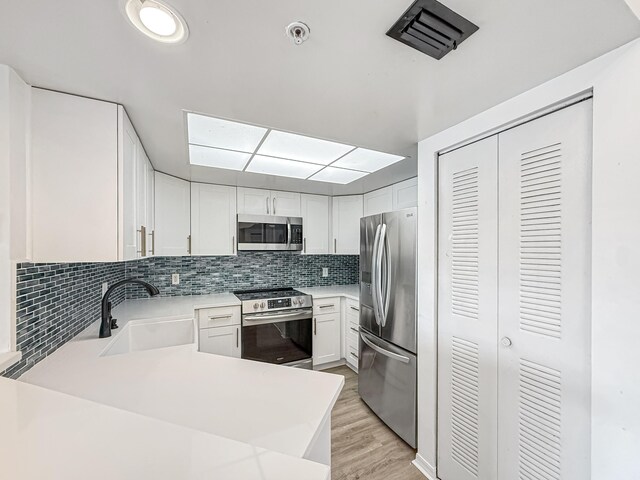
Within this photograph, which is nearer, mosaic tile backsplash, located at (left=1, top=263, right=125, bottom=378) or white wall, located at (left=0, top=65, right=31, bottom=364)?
white wall, located at (left=0, top=65, right=31, bottom=364)

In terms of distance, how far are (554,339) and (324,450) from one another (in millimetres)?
1061

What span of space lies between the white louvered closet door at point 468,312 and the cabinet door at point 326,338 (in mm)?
1591

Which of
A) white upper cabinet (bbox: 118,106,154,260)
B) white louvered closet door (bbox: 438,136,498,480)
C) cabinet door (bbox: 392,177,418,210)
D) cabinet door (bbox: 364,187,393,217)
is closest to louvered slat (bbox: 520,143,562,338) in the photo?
white louvered closet door (bbox: 438,136,498,480)

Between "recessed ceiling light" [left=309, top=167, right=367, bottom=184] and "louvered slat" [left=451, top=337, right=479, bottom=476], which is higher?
"recessed ceiling light" [left=309, top=167, right=367, bottom=184]

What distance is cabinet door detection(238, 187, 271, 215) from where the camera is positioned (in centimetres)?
305

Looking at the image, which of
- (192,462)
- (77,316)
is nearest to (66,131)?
(77,316)

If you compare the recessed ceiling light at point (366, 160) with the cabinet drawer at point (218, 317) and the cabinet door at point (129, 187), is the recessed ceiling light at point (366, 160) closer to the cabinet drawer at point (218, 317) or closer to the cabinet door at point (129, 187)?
the cabinet door at point (129, 187)

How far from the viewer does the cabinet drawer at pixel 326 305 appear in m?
3.09

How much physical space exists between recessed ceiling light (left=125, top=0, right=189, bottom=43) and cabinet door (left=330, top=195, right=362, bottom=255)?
2.71 m

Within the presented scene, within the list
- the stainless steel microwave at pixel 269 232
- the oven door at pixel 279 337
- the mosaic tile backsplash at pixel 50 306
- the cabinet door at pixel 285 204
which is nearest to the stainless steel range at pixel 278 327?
the oven door at pixel 279 337

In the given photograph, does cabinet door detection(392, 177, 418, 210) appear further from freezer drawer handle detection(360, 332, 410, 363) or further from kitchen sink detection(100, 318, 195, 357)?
kitchen sink detection(100, 318, 195, 357)

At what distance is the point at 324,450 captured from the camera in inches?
39.1

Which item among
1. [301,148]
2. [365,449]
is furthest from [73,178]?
[365,449]

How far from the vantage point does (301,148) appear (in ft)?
6.31
